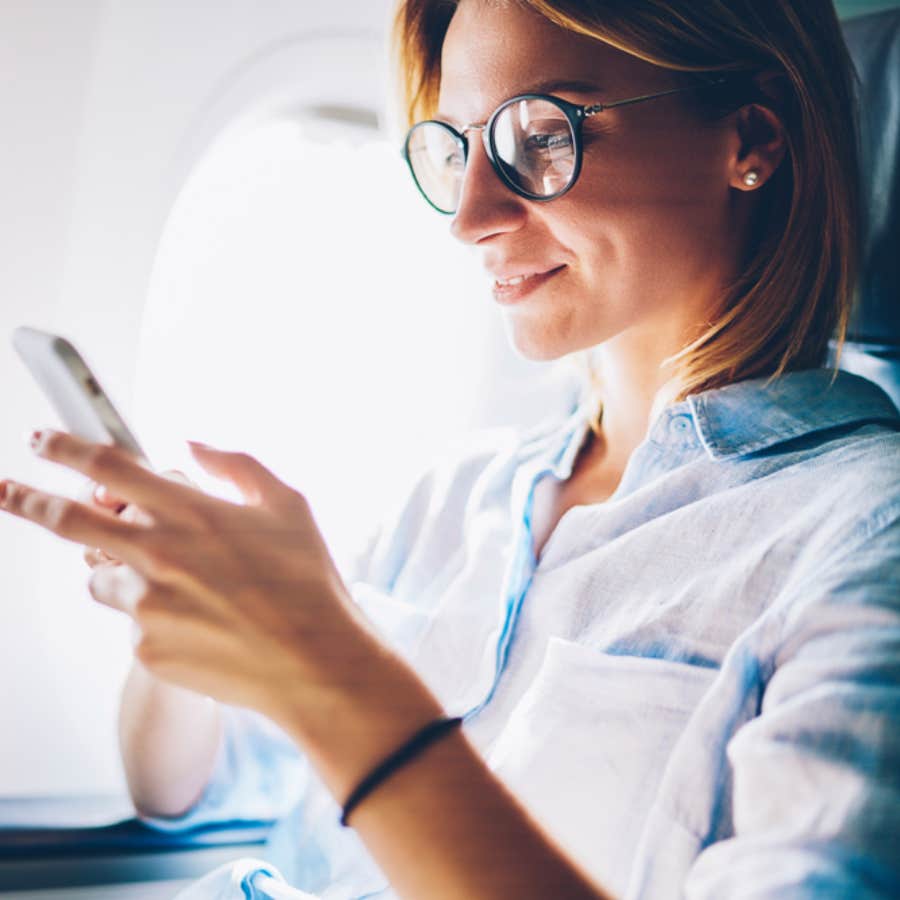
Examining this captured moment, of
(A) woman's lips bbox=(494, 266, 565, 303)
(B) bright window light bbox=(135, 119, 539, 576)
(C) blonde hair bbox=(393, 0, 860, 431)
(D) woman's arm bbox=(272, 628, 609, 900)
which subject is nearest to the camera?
(D) woman's arm bbox=(272, 628, 609, 900)

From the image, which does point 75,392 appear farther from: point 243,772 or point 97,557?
point 243,772

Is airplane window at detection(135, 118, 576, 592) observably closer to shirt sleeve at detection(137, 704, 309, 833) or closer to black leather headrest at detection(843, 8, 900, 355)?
shirt sleeve at detection(137, 704, 309, 833)

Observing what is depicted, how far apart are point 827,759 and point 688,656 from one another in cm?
21

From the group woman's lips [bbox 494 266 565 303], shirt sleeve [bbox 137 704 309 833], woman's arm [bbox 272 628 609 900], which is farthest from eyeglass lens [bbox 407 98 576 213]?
shirt sleeve [bbox 137 704 309 833]

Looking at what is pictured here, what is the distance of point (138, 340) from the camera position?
1.23 m

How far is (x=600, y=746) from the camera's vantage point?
79cm

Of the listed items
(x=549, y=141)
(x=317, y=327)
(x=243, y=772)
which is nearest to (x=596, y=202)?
(x=549, y=141)

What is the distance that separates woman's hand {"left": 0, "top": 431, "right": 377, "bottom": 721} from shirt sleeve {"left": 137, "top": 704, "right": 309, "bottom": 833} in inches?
24.5

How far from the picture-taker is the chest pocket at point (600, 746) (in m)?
0.76

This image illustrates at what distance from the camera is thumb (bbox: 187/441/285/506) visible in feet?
2.03

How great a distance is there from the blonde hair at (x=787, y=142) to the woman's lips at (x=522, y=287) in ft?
0.56

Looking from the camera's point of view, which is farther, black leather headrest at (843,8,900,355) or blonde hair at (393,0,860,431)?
black leather headrest at (843,8,900,355)

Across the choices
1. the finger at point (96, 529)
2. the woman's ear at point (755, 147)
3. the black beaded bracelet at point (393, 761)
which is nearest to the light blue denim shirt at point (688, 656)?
the black beaded bracelet at point (393, 761)

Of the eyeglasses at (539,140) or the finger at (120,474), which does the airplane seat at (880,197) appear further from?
the finger at (120,474)
